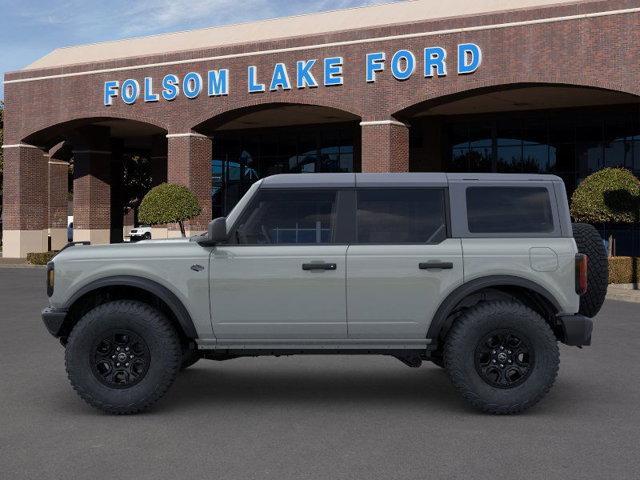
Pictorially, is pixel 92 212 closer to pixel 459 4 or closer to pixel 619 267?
pixel 459 4

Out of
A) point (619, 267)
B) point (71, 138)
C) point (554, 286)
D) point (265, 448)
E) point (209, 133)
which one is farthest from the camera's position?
point (71, 138)

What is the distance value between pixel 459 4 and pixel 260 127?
576 inches

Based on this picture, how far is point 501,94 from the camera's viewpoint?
3212 cm

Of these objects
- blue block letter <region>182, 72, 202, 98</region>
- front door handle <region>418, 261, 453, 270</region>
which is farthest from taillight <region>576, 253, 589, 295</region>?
blue block letter <region>182, 72, 202, 98</region>

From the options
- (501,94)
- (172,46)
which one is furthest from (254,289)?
(172,46)

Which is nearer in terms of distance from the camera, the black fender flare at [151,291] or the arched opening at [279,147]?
the black fender flare at [151,291]

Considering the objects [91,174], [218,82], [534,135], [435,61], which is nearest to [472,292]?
[435,61]

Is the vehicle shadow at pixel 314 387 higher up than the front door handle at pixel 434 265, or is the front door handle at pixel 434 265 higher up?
the front door handle at pixel 434 265

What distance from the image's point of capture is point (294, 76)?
32250 mm

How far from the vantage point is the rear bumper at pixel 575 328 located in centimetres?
707

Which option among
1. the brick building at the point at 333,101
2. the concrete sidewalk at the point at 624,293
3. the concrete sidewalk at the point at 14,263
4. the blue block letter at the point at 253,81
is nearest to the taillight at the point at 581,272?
the concrete sidewalk at the point at 624,293

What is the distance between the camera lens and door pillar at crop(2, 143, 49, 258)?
130 ft

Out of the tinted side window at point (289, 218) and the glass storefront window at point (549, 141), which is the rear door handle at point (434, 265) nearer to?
the tinted side window at point (289, 218)

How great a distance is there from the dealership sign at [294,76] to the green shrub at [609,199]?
273 inches
